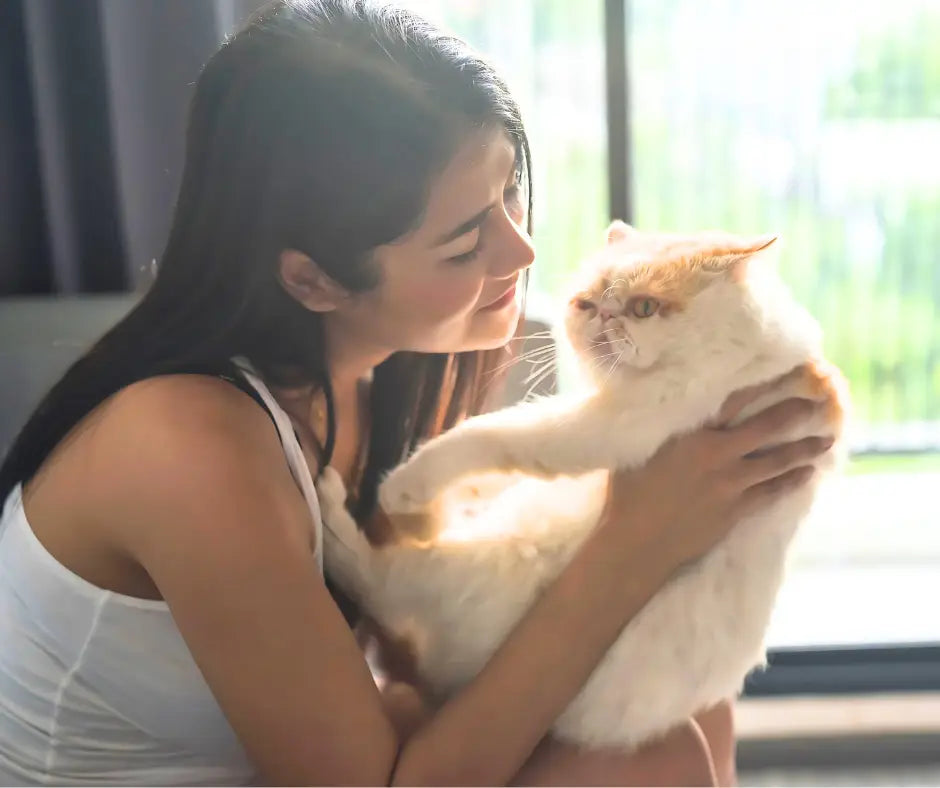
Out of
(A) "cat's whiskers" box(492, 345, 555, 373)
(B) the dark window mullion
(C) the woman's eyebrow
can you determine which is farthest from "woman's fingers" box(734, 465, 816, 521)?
(B) the dark window mullion

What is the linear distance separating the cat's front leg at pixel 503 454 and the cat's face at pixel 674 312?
0.07m

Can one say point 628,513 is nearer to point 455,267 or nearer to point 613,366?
point 613,366

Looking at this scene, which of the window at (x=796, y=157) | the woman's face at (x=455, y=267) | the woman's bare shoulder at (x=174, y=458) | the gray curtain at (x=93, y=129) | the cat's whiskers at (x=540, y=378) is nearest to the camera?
the woman's bare shoulder at (x=174, y=458)

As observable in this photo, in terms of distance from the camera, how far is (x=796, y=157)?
6.77 ft

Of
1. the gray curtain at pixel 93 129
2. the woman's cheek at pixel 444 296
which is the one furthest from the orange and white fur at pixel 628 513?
the gray curtain at pixel 93 129

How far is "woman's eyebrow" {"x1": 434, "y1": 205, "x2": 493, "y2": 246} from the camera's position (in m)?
0.86

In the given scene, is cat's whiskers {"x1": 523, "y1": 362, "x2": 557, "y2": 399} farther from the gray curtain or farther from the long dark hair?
the gray curtain

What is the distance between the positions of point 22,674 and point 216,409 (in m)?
0.33

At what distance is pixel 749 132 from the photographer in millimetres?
2035

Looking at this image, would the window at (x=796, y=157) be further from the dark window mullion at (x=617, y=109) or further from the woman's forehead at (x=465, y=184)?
the woman's forehead at (x=465, y=184)

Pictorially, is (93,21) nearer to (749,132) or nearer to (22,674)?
(22,674)

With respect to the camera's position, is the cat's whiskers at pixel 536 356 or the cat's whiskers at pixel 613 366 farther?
the cat's whiskers at pixel 536 356

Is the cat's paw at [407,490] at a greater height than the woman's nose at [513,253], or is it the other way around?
the woman's nose at [513,253]

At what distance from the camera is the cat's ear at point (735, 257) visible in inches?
34.1
